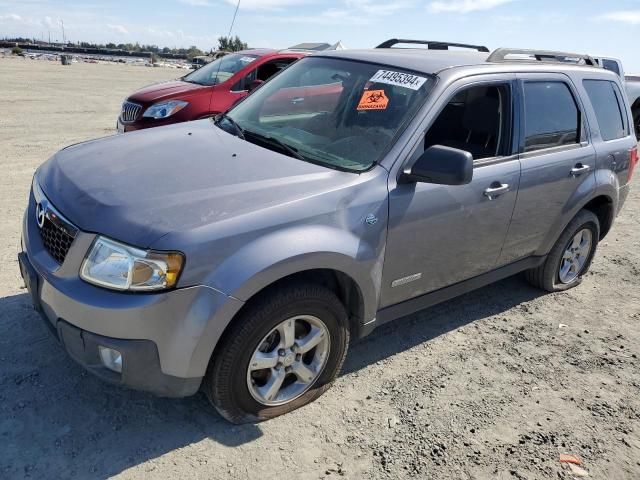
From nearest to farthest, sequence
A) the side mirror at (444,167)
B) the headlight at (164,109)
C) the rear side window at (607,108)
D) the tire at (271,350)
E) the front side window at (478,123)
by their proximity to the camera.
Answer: the tire at (271,350) < the side mirror at (444,167) < the front side window at (478,123) < the rear side window at (607,108) < the headlight at (164,109)

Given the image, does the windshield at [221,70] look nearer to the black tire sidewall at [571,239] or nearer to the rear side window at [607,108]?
the rear side window at [607,108]

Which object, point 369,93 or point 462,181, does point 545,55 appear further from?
point 462,181

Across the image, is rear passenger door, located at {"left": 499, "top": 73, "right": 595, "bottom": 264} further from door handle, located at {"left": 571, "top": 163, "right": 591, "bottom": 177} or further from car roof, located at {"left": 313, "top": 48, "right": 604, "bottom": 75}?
car roof, located at {"left": 313, "top": 48, "right": 604, "bottom": 75}

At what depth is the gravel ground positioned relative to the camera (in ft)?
8.63

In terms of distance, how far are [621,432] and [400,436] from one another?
130cm

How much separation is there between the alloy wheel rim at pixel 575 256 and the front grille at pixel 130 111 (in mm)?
5569

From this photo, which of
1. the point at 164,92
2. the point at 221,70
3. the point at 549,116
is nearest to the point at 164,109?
the point at 164,92

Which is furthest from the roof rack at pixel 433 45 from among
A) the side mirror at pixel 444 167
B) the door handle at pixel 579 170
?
the side mirror at pixel 444 167

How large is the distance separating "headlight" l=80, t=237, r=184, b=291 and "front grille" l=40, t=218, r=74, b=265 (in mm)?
221

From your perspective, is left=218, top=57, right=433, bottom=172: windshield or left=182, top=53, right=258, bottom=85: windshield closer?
left=218, top=57, right=433, bottom=172: windshield

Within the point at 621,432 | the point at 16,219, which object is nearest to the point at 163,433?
the point at 621,432

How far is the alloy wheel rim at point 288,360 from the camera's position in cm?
277

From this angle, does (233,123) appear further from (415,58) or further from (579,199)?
(579,199)

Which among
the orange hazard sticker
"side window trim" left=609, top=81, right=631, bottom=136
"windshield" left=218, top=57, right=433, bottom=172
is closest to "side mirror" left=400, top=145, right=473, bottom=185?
"windshield" left=218, top=57, right=433, bottom=172
